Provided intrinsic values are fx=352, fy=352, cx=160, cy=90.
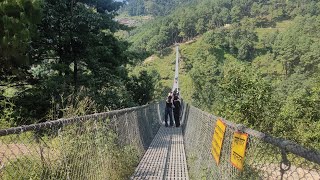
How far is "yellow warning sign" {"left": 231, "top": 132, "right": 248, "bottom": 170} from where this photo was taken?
2682 mm

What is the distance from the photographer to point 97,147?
15.6ft

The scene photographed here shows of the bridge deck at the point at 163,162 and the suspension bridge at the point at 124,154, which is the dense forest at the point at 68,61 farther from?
the suspension bridge at the point at 124,154

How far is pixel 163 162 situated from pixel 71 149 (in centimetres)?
385

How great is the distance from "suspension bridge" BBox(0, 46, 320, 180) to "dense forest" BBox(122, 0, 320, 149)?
425 inches

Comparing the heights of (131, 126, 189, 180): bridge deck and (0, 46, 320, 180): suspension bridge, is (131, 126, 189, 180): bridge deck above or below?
below

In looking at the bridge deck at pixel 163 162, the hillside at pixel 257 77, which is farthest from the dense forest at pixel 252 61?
the bridge deck at pixel 163 162

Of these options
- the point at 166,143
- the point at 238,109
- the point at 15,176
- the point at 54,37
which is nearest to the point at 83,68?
the point at 54,37

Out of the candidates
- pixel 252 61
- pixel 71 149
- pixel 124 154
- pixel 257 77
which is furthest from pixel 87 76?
pixel 252 61

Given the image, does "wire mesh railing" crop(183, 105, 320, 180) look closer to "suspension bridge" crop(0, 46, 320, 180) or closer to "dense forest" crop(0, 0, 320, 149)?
"suspension bridge" crop(0, 46, 320, 180)

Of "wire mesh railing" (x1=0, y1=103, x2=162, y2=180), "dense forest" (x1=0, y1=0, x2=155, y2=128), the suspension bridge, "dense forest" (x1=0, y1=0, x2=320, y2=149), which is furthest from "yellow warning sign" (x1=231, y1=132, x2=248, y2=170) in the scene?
"dense forest" (x1=0, y1=0, x2=155, y2=128)

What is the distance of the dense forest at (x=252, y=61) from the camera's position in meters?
18.3

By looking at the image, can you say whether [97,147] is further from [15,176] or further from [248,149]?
[248,149]

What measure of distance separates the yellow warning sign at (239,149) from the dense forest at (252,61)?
14.0 m

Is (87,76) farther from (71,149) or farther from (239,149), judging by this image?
(239,149)
